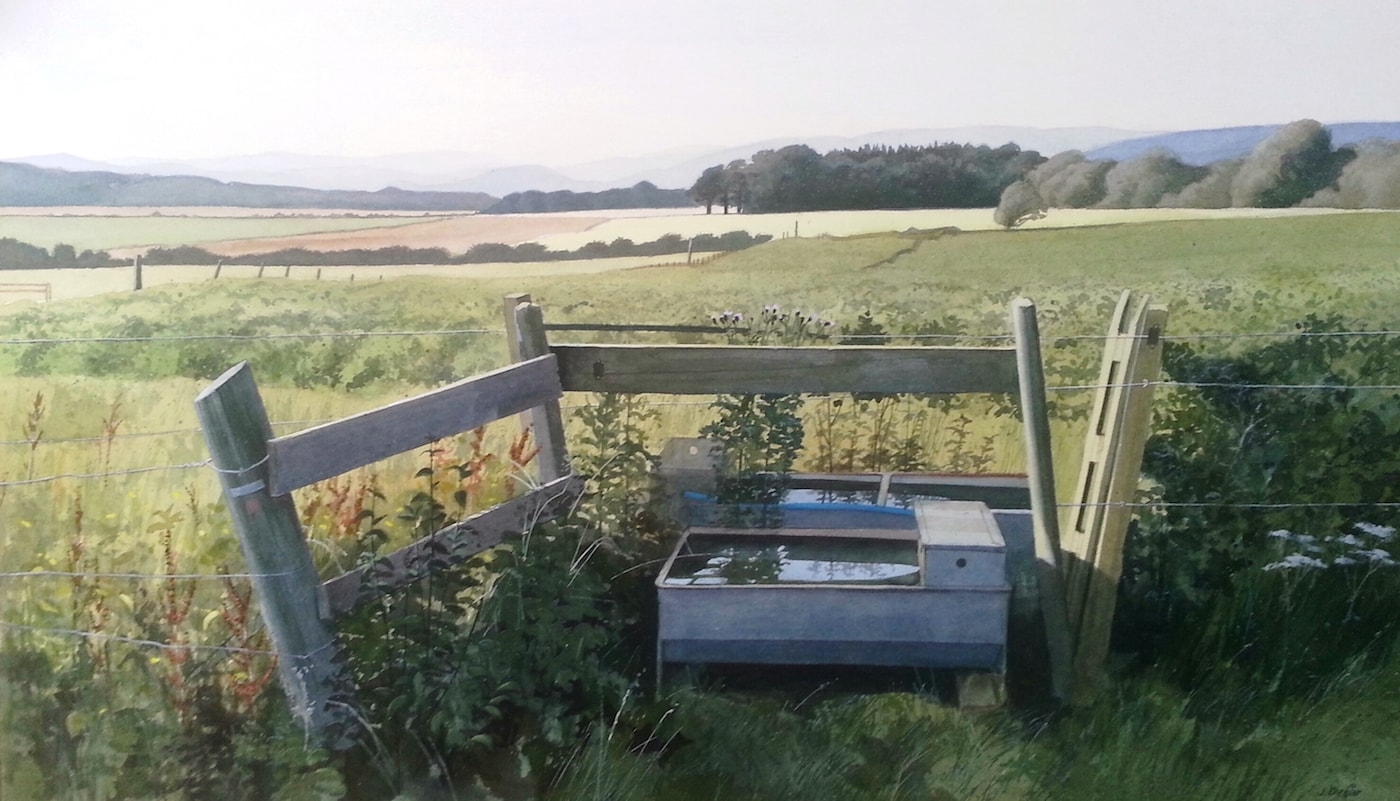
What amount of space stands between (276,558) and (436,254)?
1.03 metres

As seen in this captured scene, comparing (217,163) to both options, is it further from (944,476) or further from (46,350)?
(944,476)

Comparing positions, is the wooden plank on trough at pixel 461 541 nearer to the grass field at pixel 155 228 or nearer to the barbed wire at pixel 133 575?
the barbed wire at pixel 133 575

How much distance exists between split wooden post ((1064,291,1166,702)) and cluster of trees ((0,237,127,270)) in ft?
10.0

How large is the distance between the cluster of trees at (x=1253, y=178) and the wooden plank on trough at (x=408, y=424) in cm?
→ 155

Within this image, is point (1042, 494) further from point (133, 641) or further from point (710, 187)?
point (133, 641)

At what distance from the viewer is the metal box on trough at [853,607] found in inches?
116

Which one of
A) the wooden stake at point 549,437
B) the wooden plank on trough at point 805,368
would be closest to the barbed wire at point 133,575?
the wooden stake at point 549,437

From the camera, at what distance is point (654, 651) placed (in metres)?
3.16

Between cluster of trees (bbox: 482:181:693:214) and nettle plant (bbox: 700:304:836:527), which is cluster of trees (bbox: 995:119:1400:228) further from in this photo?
cluster of trees (bbox: 482:181:693:214)

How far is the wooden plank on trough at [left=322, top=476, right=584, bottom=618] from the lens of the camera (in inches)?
109

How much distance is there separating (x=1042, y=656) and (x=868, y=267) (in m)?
1.35

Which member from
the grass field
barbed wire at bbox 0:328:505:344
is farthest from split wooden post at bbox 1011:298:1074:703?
the grass field

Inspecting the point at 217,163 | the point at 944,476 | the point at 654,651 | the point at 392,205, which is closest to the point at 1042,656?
the point at 944,476

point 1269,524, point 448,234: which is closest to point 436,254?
point 448,234
